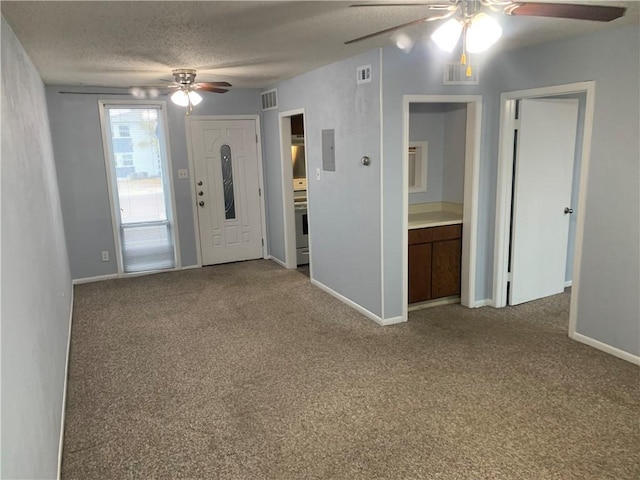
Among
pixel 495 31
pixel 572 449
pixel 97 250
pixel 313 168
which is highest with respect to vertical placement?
pixel 495 31

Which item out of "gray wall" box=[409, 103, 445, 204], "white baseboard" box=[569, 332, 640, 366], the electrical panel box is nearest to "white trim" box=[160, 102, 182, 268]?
the electrical panel box

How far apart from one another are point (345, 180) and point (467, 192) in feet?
3.79

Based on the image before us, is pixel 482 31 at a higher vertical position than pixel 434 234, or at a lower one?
higher

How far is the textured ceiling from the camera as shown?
8.04 ft

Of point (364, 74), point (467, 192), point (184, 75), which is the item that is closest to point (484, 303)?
point (467, 192)

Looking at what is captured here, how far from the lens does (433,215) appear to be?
482 centimetres

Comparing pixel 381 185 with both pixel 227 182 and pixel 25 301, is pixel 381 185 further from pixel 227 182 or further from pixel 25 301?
pixel 227 182

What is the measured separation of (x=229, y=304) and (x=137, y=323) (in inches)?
36.2

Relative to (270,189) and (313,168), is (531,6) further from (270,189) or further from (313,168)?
(270,189)

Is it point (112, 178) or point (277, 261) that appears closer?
point (112, 178)

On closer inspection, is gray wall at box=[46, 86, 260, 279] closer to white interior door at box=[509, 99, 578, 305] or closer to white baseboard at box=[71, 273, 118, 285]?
white baseboard at box=[71, 273, 118, 285]

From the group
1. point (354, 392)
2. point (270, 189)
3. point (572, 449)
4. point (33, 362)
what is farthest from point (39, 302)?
point (270, 189)

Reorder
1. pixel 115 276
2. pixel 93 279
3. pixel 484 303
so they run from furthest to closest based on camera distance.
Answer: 1. pixel 115 276
2. pixel 93 279
3. pixel 484 303

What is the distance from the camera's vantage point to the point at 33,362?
2096mm
